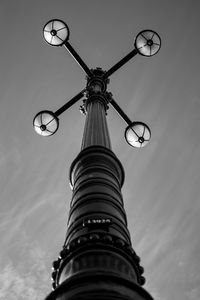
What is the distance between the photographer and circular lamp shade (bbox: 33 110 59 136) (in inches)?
376

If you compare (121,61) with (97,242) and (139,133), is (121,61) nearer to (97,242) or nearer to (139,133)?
(139,133)

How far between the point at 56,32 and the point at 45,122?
7.73 ft

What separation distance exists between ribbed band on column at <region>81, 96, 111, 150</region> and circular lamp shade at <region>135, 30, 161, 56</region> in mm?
2530

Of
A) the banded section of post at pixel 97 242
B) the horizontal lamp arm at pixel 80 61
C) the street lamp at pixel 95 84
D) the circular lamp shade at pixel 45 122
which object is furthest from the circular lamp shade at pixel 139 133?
the banded section of post at pixel 97 242

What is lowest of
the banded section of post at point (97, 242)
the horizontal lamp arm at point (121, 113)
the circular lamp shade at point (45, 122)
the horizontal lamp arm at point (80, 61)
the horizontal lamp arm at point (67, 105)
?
the banded section of post at point (97, 242)

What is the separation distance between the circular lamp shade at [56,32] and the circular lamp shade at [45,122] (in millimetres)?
1921

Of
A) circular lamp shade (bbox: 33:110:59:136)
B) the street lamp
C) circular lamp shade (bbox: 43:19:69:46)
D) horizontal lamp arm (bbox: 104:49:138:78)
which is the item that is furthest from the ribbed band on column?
circular lamp shade (bbox: 43:19:69:46)

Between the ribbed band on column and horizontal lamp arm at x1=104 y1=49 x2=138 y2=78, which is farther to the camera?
horizontal lamp arm at x1=104 y1=49 x2=138 y2=78

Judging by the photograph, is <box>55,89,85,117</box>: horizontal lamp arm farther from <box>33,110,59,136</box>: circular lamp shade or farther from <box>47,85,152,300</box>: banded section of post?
<box>47,85,152,300</box>: banded section of post

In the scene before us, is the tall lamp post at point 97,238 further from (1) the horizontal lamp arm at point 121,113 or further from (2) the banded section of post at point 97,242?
(1) the horizontal lamp arm at point 121,113

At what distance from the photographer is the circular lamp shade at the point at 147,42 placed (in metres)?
9.83

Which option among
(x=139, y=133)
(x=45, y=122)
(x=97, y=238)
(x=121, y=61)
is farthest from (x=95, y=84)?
(x=97, y=238)

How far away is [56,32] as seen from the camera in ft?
32.0

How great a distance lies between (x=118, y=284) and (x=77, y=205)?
159 cm
